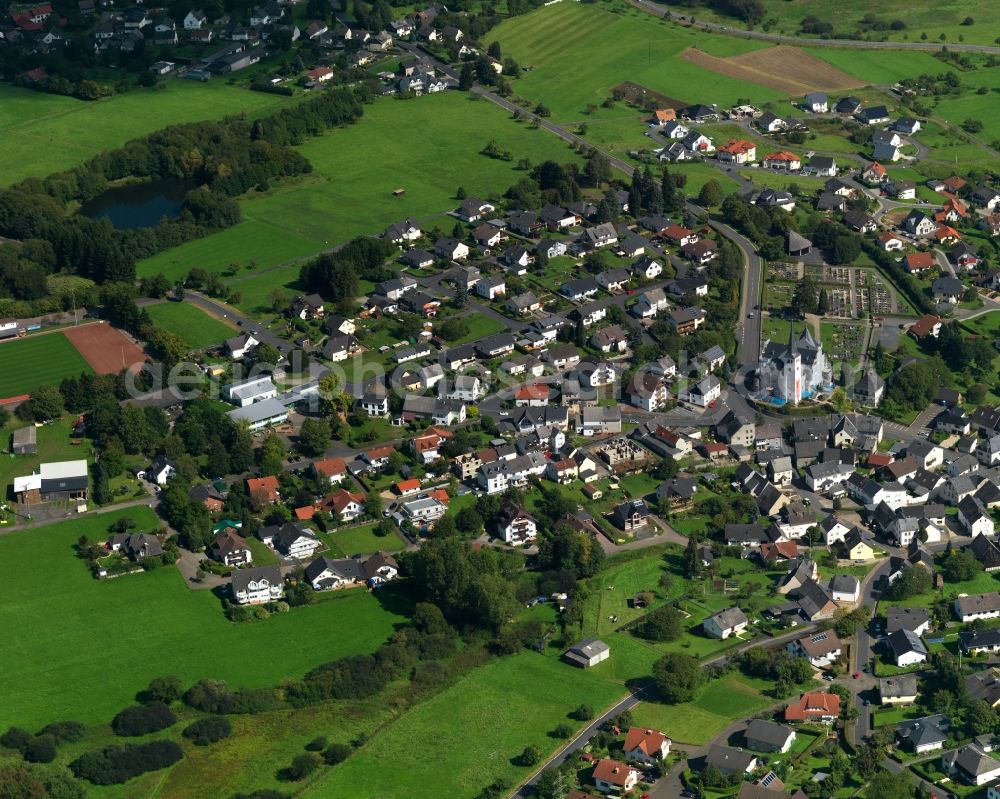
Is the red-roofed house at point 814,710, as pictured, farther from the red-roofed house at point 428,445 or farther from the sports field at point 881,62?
the sports field at point 881,62

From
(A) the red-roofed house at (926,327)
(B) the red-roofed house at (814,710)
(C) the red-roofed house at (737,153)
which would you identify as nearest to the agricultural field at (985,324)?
(A) the red-roofed house at (926,327)

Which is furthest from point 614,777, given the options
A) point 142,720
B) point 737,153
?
point 737,153

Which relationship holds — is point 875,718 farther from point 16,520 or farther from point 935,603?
point 16,520

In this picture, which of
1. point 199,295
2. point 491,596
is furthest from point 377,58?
point 491,596

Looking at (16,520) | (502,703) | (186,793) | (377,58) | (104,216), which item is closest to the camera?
(186,793)

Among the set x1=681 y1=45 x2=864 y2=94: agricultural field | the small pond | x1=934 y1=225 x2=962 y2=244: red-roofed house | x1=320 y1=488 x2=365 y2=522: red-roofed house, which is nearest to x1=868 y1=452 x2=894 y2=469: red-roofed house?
x1=320 y1=488 x2=365 y2=522: red-roofed house

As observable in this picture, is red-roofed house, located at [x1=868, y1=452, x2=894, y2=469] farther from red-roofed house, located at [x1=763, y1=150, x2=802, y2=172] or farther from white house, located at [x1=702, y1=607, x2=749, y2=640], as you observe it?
red-roofed house, located at [x1=763, y1=150, x2=802, y2=172]
